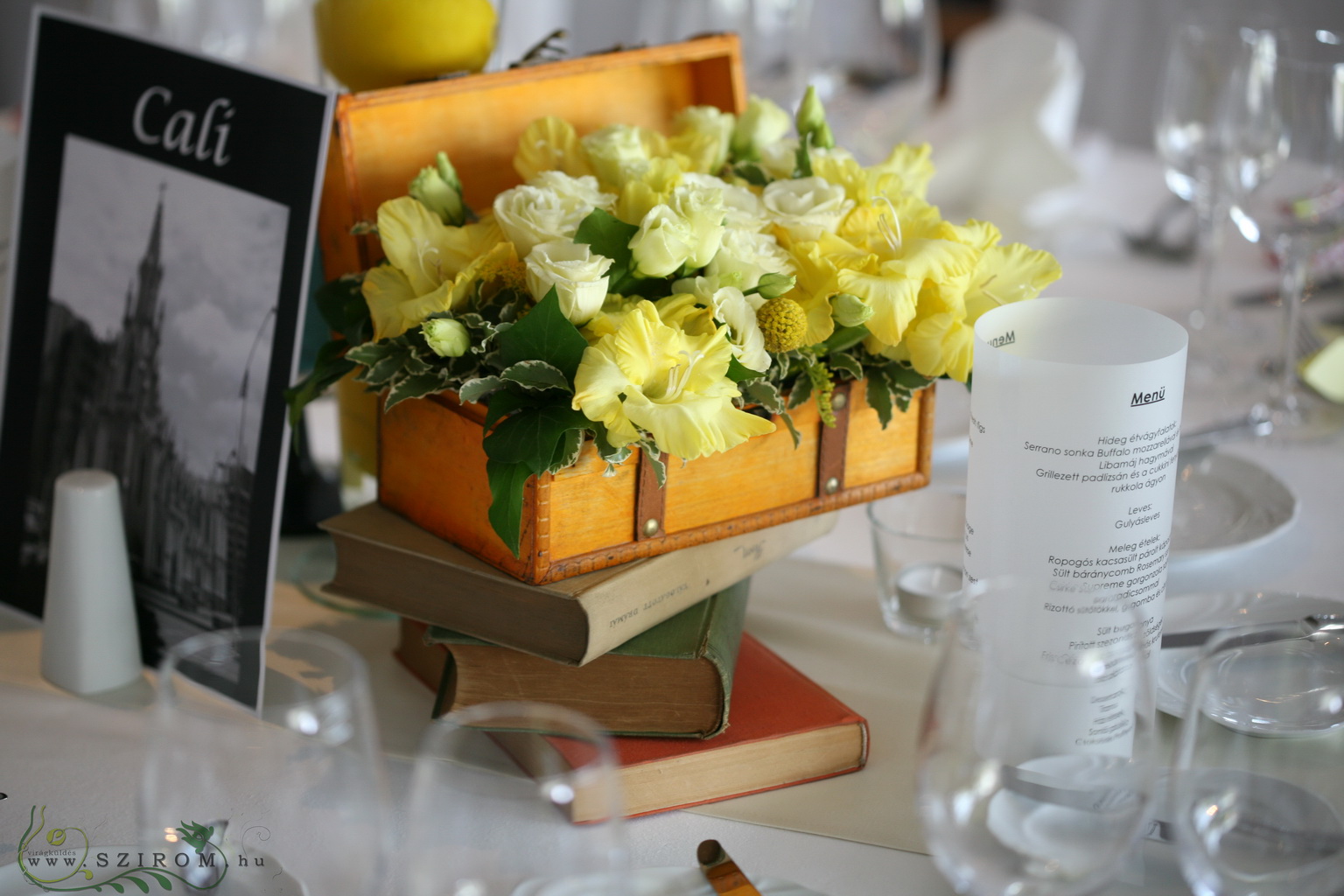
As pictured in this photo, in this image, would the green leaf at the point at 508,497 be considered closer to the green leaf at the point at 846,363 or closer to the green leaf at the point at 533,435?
the green leaf at the point at 533,435

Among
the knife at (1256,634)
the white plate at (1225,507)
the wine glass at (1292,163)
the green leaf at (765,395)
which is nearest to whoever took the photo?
the knife at (1256,634)

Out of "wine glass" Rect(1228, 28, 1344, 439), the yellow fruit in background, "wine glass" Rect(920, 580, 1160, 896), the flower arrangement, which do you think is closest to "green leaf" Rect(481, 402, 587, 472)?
the flower arrangement

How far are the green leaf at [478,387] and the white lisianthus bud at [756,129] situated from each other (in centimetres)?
30

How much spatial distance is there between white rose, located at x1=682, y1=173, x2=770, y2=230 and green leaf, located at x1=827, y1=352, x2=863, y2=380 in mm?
82

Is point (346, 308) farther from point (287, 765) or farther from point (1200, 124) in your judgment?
point (1200, 124)

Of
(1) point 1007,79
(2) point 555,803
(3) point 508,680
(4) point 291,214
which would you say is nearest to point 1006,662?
(2) point 555,803

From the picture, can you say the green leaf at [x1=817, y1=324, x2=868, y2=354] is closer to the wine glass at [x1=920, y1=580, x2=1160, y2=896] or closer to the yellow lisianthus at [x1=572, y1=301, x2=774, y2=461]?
the yellow lisianthus at [x1=572, y1=301, x2=774, y2=461]

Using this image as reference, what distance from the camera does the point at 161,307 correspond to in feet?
2.40

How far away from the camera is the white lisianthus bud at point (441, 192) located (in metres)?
0.68

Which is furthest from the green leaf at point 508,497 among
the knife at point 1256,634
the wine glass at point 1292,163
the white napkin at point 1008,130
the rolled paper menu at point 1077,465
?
the white napkin at point 1008,130

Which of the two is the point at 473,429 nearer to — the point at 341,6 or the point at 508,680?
the point at 508,680

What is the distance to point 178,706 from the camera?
44 cm

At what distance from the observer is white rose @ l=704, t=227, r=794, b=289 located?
62 centimetres

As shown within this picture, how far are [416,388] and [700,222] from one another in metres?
0.17
